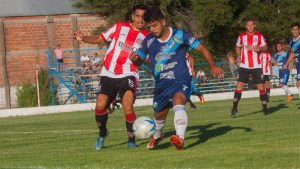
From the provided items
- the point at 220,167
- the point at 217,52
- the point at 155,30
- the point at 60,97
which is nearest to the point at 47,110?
the point at 60,97

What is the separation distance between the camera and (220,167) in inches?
334

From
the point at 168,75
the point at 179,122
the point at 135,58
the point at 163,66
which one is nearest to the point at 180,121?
the point at 179,122

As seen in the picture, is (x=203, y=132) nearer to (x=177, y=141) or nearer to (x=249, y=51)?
(x=177, y=141)

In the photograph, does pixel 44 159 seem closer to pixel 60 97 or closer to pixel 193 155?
pixel 193 155

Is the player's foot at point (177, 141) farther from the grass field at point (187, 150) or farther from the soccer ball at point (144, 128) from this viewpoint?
the soccer ball at point (144, 128)

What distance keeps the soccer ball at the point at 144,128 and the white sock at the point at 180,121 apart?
1.90 ft

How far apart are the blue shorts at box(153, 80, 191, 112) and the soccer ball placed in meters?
0.32

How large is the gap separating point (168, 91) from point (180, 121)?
72 centimetres

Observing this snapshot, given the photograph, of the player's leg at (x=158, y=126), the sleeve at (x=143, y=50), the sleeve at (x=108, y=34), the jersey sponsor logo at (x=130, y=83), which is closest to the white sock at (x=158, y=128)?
the player's leg at (x=158, y=126)

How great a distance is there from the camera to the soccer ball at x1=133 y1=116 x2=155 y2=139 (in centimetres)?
1093

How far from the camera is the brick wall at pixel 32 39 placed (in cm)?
4134

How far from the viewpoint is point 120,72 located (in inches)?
476

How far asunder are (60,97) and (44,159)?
27.4 metres

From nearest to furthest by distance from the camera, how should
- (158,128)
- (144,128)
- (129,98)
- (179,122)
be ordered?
(179,122) → (144,128) → (158,128) → (129,98)
